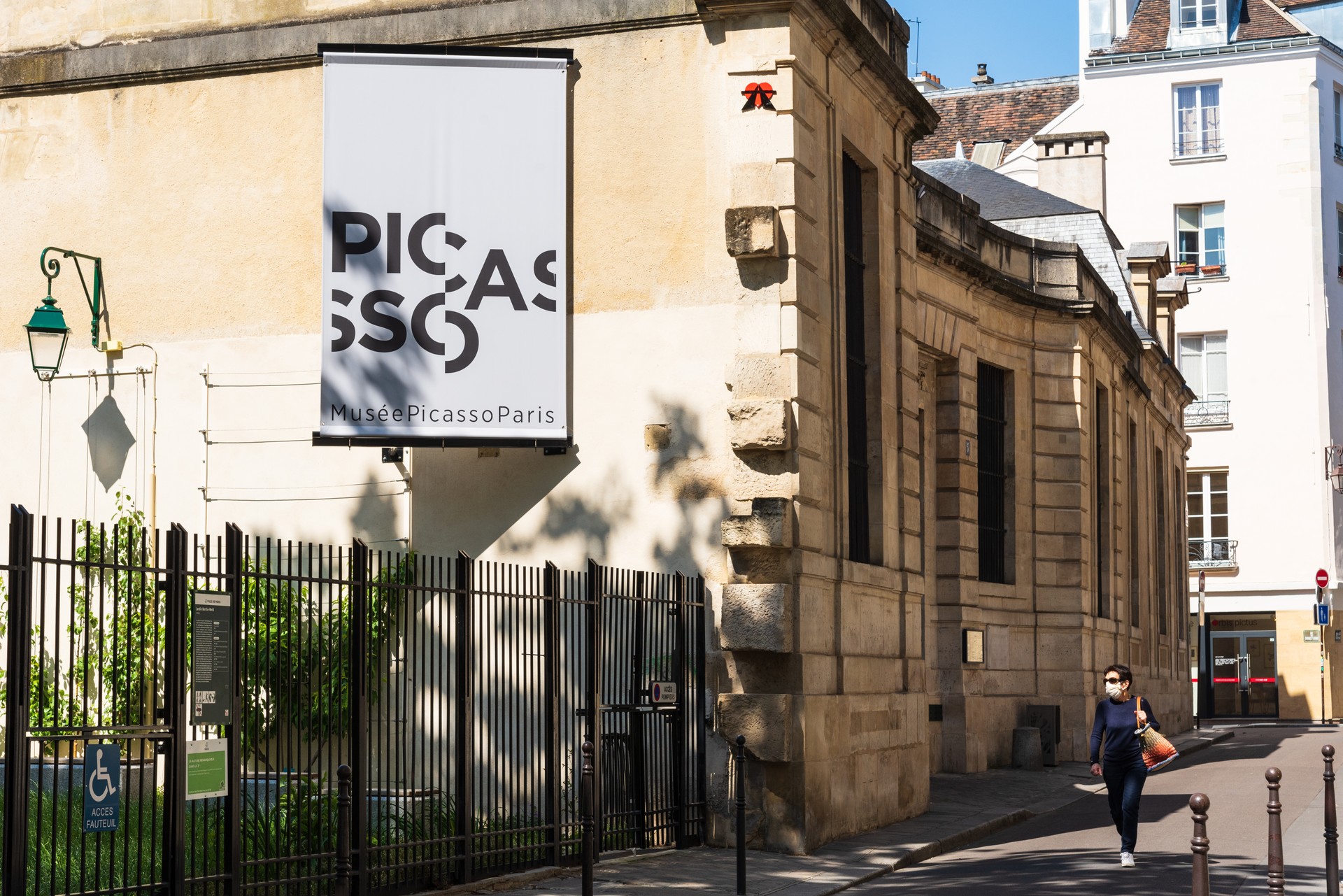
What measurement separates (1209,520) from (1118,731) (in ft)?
118

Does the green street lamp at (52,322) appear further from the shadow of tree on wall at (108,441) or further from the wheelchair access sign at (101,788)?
the wheelchair access sign at (101,788)

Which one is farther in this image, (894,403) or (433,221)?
(894,403)

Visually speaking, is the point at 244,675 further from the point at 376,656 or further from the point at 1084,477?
the point at 1084,477

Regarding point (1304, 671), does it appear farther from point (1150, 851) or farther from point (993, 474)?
point (1150, 851)

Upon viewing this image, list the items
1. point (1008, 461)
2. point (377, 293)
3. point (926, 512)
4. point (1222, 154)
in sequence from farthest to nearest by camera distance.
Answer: point (1222, 154) → point (1008, 461) → point (926, 512) → point (377, 293)

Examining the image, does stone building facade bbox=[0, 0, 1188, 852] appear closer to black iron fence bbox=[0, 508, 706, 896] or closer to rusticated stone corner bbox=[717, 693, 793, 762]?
rusticated stone corner bbox=[717, 693, 793, 762]

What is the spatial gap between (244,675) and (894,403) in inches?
354

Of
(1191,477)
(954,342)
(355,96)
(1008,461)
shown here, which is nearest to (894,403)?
(355,96)

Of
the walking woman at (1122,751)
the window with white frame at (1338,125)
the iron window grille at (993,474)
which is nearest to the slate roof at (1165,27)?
the window with white frame at (1338,125)

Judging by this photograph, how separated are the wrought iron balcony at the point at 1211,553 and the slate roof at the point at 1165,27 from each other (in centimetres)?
1400

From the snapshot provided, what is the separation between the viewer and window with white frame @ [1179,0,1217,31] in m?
49.0

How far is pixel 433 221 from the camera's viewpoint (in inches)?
555

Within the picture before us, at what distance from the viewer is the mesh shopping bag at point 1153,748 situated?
1423 centimetres

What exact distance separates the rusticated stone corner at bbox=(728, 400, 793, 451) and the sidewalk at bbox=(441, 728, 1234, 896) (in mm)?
3181
